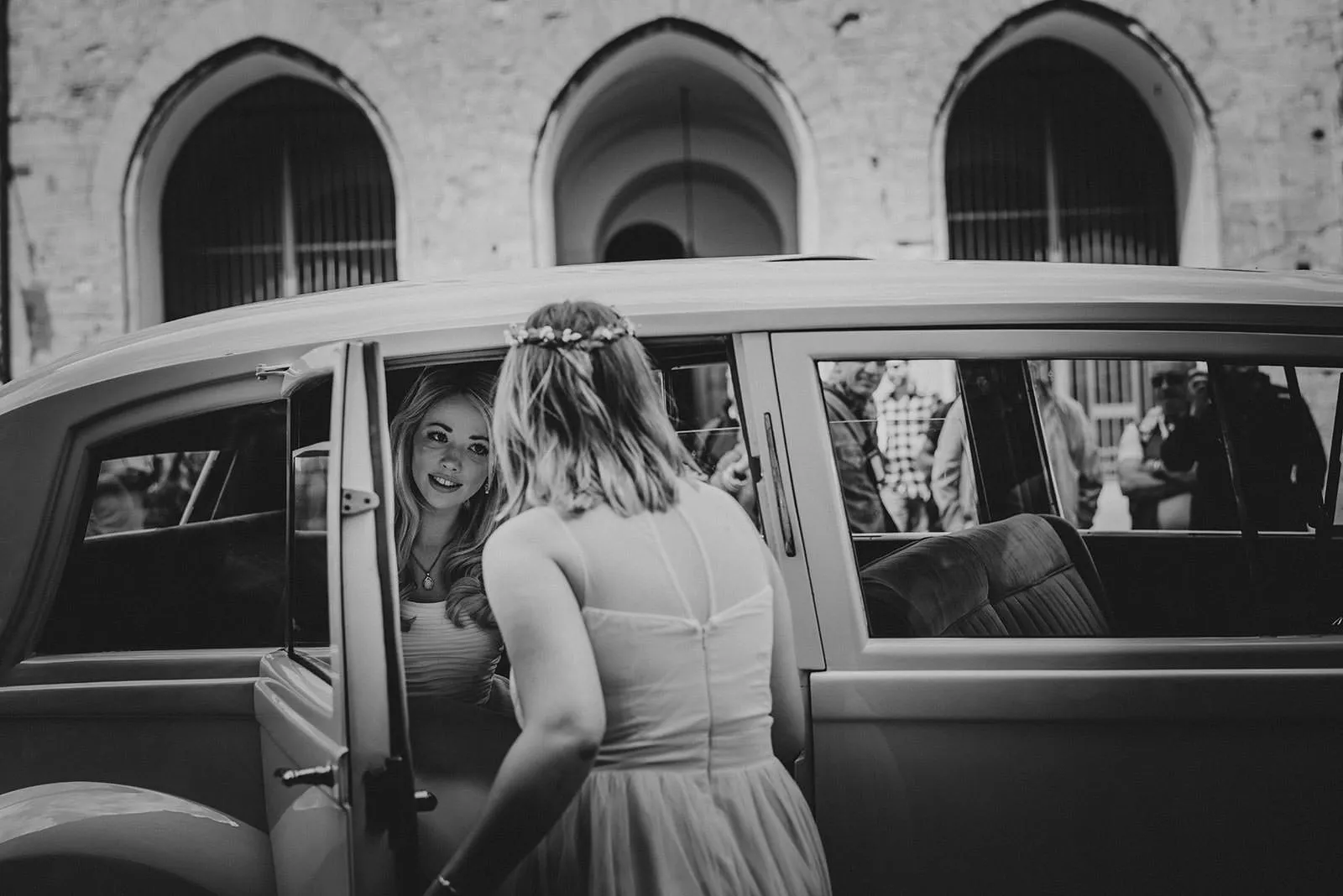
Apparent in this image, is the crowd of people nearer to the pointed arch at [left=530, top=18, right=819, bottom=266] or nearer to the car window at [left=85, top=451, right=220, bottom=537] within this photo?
the car window at [left=85, top=451, right=220, bottom=537]

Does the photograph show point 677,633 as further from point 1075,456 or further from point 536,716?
point 1075,456

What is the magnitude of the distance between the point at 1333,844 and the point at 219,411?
2345mm

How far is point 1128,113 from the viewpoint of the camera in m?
9.95

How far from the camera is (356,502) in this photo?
159 cm

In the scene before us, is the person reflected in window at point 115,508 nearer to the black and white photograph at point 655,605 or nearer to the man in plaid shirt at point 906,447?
the black and white photograph at point 655,605

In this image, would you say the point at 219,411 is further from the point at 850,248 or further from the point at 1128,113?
the point at 1128,113

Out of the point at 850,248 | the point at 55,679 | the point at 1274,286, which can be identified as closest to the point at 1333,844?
the point at 1274,286

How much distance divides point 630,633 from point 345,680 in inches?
17.6

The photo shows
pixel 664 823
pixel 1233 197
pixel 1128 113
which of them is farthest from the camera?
pixel 1128 113

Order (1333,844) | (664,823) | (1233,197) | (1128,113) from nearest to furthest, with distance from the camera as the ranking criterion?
1. (664,823)
2. (1333,844)
3. (1233,197)
4. (1128,113)

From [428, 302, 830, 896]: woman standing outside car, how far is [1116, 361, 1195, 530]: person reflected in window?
2.97 m

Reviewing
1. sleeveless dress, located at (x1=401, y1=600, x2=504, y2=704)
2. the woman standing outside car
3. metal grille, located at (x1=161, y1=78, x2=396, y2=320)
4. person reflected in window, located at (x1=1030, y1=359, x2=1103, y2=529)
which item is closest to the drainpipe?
metal grille, located at (x1=161, y1=78, x2=396, y2=320)

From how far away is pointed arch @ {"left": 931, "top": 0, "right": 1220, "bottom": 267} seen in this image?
880 cm

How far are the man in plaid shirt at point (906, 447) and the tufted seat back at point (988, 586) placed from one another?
7.58ft
